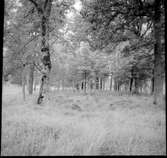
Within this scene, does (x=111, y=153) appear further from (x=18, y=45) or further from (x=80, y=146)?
(x=18, y=45)

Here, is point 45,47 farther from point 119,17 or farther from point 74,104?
point 119,17

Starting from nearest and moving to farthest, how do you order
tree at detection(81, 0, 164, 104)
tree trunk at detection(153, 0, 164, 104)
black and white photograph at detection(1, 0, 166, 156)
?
black and white photograph at detection(1, 0, 166, 156) → tree at detection(81, 0, 164, 104) → tree trunk at detection(153, 0, 164, 104)

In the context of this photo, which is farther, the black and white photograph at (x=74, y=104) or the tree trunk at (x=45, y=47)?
the tree trunk at (x=45, y=47)

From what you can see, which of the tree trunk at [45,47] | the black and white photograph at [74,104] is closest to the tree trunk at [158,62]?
the black and white photograph at [74,104]

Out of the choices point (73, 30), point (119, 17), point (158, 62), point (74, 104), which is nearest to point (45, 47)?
point (73, 30)

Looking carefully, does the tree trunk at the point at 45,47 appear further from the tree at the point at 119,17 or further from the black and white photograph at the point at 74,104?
the tree at the point at 119,17

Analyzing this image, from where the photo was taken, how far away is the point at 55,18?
29.7 feet

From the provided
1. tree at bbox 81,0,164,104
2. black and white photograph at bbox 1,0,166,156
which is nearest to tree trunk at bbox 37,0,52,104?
black and white photograph at bbox 1,0,166,156

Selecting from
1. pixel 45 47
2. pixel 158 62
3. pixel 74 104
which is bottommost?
pixel 74 104

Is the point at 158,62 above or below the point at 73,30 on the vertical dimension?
below

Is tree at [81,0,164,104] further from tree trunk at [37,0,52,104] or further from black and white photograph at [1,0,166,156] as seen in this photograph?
tree trunk at [37,0,52,104]

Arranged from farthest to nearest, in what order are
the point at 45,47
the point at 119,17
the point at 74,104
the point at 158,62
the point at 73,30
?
the point at 73,30 → the point at 74,104 → the point at 45,47 → the point at 158,62 → the point at 119,17

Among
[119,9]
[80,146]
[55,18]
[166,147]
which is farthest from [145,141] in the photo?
[55,18]

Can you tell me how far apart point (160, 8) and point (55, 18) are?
704 centimetres
